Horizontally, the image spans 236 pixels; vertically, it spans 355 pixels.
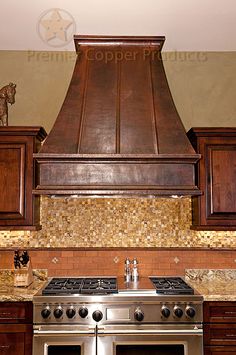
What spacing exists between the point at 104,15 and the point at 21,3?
0.66 meters

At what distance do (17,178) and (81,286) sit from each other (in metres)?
1.01

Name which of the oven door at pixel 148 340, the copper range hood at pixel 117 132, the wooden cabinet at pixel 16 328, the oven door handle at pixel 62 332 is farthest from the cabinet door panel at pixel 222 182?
the wooden cabinet at pixel 16 328

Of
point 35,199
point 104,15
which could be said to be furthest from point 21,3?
point 35,199

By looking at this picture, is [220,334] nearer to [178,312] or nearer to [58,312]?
[178,312]

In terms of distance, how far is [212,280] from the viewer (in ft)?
11.5

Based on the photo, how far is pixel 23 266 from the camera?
326 cm

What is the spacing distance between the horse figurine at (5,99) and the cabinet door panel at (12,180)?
32cm

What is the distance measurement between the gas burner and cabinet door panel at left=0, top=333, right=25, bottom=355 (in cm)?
105

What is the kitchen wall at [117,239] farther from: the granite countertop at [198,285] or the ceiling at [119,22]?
the ceiling at [119,22]

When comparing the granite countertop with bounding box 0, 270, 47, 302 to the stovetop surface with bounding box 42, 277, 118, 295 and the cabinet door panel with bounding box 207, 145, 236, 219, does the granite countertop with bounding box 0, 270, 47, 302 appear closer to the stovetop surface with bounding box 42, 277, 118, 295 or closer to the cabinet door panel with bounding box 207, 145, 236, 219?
the stovetop surface with bounding box 42, 277, 118, 295

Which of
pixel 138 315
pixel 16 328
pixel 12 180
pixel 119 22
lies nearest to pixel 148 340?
pixel 138 315

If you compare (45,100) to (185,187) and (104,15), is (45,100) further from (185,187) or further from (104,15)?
(185,187)

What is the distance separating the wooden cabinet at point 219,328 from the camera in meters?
2.81

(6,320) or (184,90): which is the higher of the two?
(184,90)
